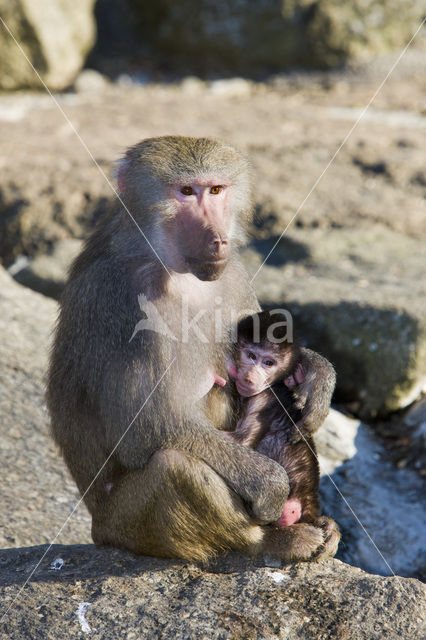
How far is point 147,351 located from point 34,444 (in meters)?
1.42

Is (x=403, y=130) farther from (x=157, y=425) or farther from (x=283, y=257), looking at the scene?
(x=157, y=425)

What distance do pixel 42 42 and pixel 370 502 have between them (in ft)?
26.6

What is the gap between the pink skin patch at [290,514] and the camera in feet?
10.2

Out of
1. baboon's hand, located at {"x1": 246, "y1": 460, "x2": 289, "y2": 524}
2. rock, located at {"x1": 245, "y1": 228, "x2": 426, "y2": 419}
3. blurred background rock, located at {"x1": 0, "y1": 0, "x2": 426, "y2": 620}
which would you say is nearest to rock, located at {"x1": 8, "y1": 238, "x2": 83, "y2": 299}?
blurred background rock, located at {"x1": 0, "y1": 0, "x2": 426, "y2": 620}

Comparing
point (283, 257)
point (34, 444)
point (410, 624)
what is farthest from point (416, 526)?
point (283, 257)

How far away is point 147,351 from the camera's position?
2.86 m

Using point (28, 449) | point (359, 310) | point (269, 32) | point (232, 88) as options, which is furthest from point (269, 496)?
point (269, 32)

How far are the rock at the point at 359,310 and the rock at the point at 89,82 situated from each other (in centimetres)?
536

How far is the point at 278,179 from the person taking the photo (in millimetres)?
7074

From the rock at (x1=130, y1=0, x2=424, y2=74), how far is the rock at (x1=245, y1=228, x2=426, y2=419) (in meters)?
5.39

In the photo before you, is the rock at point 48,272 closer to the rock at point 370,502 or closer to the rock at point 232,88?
the rock at point 370,502

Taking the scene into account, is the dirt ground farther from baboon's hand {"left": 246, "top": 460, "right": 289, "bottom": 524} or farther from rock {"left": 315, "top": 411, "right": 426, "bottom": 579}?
baboon's hand {"left": 246, "top": 460, "right": 289, "bottom": 524}

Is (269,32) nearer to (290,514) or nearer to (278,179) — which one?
(278,179)

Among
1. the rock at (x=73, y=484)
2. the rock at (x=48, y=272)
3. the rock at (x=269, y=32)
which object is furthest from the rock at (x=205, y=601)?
the rock at (x=269, y=32)
